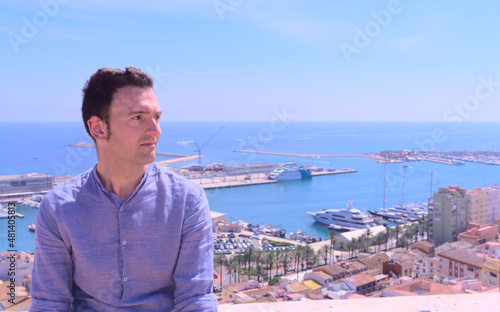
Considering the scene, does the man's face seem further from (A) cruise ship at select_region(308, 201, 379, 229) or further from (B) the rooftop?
(A) cruise ship at select_region(308, 201, 379, 229)

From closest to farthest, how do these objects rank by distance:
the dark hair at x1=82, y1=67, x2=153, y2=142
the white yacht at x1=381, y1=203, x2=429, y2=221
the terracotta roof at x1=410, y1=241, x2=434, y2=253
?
the dark hair at x1=82, y1=67, x2=153, y2=142
the terracotta roof at x1=410, y1=241, x2=434, y2=253
the white yacht at x1=381, y1=203, x2=429, y2=221

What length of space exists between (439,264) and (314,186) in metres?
11.6

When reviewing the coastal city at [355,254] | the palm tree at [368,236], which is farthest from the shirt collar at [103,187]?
the palm tree at [368,236]

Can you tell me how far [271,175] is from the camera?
20203 millimetres

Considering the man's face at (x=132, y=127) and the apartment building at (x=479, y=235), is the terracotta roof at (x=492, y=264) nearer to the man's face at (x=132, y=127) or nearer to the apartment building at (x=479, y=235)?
the apartment building at (x=479, y=235)

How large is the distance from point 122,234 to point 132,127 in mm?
128

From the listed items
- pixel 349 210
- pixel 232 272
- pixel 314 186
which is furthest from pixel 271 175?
pixel 232 272

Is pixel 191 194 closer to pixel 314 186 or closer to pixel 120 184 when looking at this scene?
pixel 120 184

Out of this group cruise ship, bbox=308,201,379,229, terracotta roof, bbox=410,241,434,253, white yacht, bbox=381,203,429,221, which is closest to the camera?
terracotta roof, bbox=410,241,434,253

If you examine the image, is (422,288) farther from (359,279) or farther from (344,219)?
(344,219)

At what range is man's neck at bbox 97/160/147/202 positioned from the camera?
1.79 feet

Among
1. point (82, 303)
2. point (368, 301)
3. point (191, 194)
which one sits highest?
point (191, 194)

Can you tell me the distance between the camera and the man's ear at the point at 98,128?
522 millimetres

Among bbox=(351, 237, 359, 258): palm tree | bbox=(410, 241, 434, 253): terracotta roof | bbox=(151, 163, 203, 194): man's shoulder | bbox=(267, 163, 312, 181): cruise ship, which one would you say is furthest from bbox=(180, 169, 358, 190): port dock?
bbox=(151, 163, 203, 194): man's shoulder
